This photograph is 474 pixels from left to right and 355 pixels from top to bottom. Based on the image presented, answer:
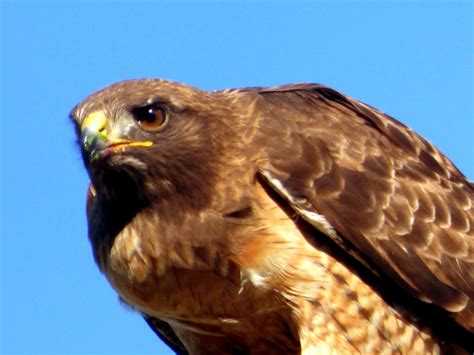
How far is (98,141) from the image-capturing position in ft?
20.6

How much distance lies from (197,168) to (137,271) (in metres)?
0.75

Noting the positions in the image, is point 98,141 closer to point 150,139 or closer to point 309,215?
point 150,139

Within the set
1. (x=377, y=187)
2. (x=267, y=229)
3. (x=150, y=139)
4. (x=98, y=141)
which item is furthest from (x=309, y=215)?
(x=98, y=141)

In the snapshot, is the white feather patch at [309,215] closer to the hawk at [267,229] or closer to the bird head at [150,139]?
the hawk at [267,229]

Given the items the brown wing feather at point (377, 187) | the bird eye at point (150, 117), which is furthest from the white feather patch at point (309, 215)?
the bird eye at point (150, 117)

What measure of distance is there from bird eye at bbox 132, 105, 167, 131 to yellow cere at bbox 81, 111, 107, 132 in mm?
204

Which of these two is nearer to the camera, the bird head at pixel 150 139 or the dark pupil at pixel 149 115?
the bird head at pixel 150 139

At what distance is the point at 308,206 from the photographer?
21.0 feet

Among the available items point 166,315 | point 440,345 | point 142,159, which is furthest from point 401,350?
point 142,159

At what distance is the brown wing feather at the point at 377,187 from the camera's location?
21.2ft

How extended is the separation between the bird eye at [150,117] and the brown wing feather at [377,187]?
0.67 meters

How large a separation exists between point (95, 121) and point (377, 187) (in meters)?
1.88

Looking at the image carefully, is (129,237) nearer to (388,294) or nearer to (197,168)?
(197,168)

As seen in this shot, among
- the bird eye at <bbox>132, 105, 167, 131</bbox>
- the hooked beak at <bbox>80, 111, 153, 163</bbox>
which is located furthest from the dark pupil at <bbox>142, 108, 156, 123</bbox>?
the hooked beak at <bbox>80, 111, 153, 163</bbox>
